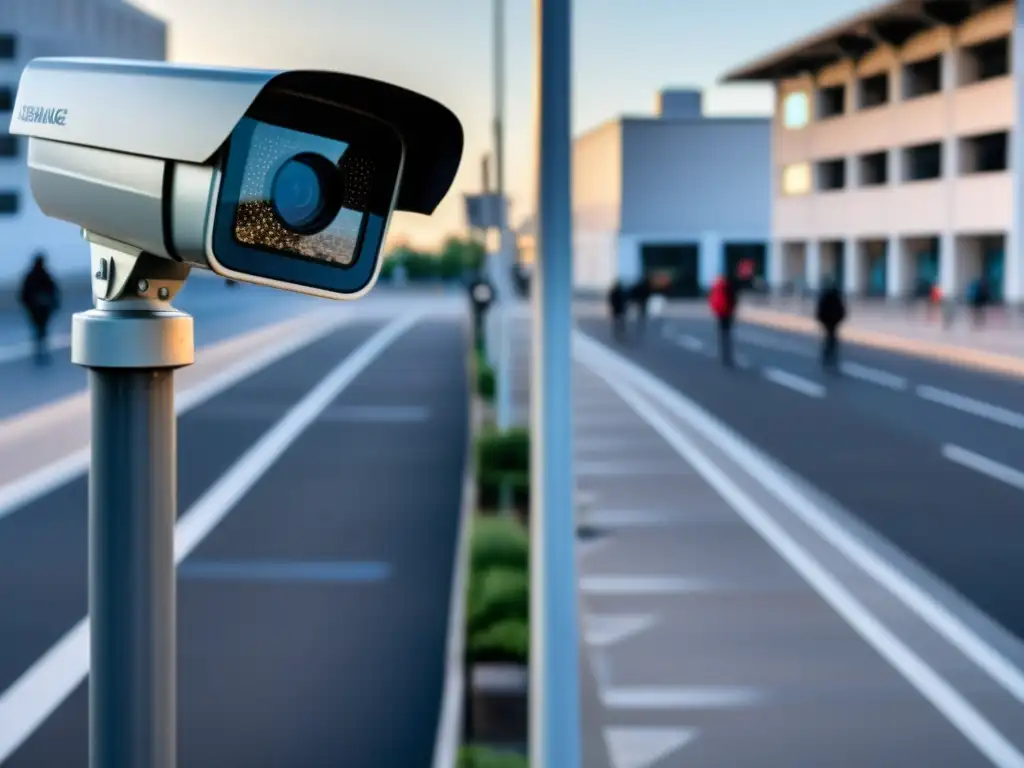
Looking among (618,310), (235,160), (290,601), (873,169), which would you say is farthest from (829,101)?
(235,160)

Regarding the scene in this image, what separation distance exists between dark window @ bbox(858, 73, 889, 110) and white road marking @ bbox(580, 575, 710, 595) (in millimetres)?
63555

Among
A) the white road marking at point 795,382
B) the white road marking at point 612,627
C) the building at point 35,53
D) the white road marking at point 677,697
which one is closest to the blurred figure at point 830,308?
the white road marking at point 795,382

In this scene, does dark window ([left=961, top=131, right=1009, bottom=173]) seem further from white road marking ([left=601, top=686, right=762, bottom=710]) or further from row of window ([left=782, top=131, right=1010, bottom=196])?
white road marking ([left=601, top=686, right=762, bottom=710])

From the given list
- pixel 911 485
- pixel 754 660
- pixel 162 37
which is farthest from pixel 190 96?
pixel 162 37

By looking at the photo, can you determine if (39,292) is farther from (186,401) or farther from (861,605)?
(861,605)

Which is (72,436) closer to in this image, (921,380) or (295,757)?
(295,757)

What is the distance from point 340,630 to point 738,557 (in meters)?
3.36

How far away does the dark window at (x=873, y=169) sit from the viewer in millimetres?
72812

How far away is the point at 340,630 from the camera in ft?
33.3

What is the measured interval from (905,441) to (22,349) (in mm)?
22360

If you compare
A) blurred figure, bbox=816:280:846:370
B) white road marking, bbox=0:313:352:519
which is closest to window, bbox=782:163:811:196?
white road marking, bbox=0:313:352:519

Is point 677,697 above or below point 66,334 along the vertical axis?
below

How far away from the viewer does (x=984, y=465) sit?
59.4 feet

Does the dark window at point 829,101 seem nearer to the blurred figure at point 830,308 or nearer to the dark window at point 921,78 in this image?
the dark window at point 921,78
